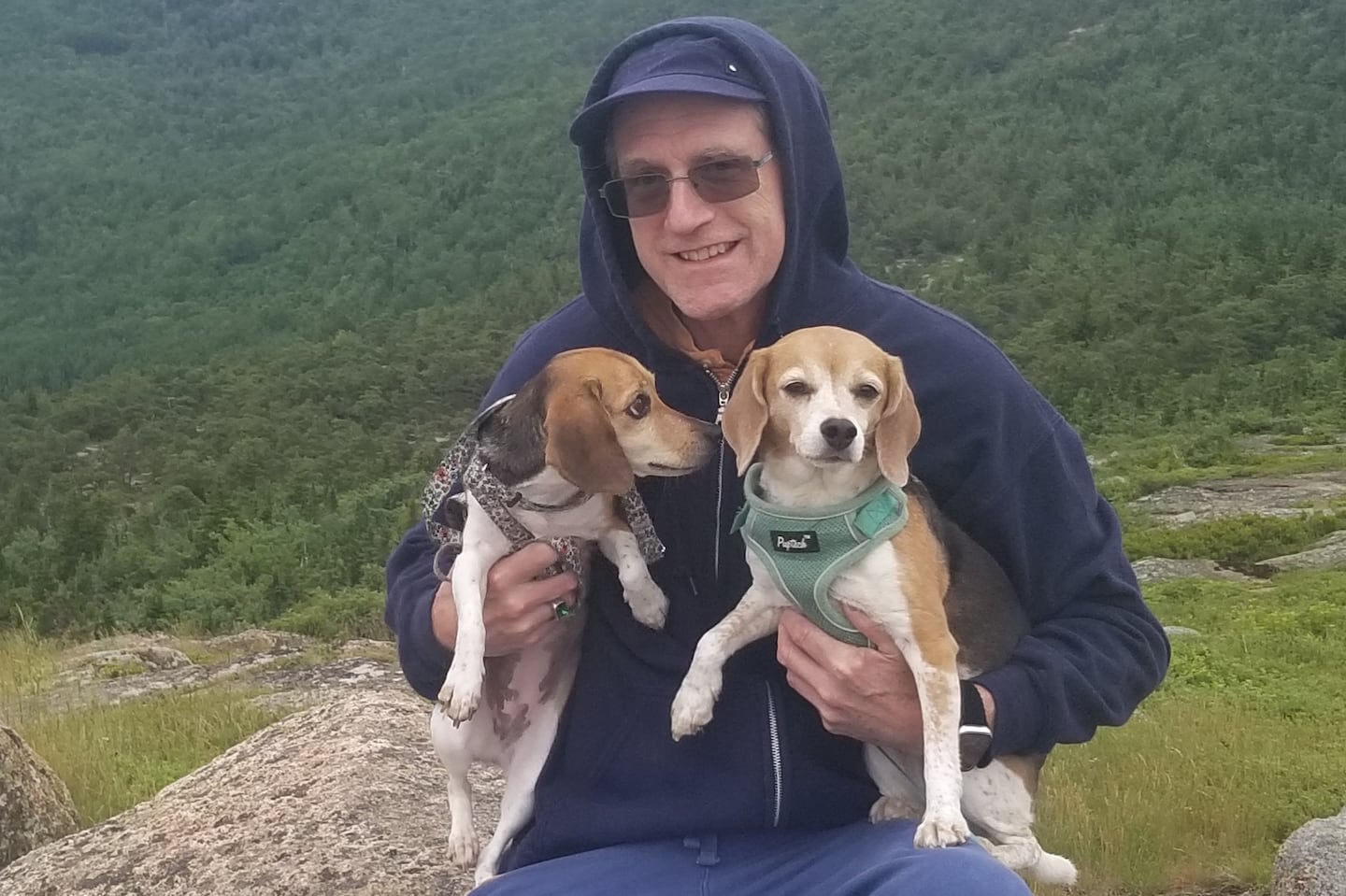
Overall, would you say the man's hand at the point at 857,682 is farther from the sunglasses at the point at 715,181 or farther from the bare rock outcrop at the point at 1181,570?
the bare rock outcrop at the point at 1181,570

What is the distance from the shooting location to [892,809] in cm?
351

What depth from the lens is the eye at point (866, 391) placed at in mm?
3400

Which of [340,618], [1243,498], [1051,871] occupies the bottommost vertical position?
[1243,498]

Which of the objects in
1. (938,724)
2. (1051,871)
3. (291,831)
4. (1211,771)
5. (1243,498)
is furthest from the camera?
(1243,498)

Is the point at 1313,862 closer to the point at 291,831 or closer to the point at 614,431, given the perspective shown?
the point at 614,431

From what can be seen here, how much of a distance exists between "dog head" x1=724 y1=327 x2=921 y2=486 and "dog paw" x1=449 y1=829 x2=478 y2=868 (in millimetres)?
1540

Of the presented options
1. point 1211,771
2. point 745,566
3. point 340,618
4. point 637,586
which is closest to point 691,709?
point 637,586

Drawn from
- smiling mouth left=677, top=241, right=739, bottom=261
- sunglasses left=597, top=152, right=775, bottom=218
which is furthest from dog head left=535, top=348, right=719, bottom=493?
sunglasses left=597, top=152, right=775, bottom=218

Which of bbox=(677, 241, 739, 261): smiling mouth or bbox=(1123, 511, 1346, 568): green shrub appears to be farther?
bbox=(1123, 511, 1346, 568): green shrub

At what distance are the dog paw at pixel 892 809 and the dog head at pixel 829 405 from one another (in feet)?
2.63

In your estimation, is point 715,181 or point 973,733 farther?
point 715,181

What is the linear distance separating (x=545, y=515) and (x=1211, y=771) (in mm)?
5441

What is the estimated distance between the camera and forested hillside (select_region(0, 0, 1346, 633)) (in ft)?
91.0

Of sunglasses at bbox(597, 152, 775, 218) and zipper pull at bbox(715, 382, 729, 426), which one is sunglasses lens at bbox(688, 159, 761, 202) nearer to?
sunglasses at bbox(597, 152, 775, 218)
